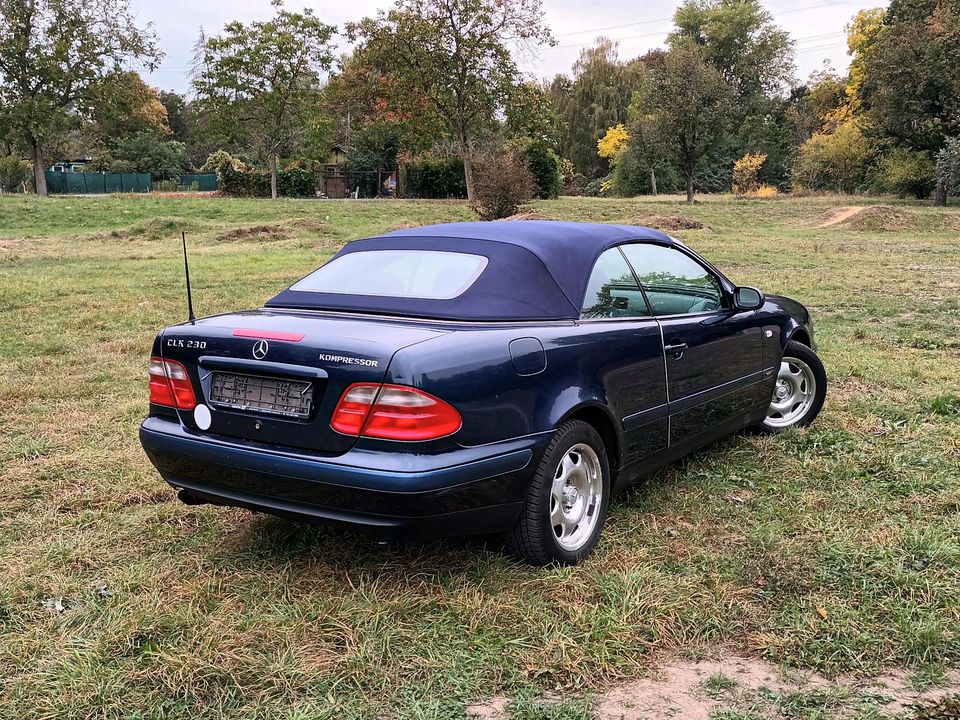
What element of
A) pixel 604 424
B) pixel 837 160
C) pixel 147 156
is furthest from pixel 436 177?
pixel 604 424

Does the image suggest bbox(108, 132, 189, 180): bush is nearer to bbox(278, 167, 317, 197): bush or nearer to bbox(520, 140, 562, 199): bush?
bbox(278, 167, 317, 197): bush

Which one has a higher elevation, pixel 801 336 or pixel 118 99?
pixel 118 99

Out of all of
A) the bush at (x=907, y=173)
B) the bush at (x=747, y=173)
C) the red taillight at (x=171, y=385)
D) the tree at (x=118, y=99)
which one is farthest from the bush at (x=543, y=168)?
the red taillight at (x=171, y=385)

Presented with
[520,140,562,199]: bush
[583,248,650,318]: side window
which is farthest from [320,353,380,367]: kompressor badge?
[520,140,562,199]: bush

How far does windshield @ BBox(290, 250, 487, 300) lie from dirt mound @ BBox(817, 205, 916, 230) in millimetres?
25522

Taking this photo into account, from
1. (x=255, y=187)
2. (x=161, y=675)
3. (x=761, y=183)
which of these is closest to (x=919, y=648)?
(x=161, y=675)

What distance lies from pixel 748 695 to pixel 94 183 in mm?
52427

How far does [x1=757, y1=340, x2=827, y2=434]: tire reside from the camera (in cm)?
528

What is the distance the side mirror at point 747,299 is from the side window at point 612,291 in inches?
33.6

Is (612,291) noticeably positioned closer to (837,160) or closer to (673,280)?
(673,280)

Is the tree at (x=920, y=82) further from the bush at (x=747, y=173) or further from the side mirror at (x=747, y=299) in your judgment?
the side mirror at (x=747, y=299)

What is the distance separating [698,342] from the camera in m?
4.20

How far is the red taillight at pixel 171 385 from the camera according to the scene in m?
3.37

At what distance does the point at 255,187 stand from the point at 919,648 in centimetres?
4264
